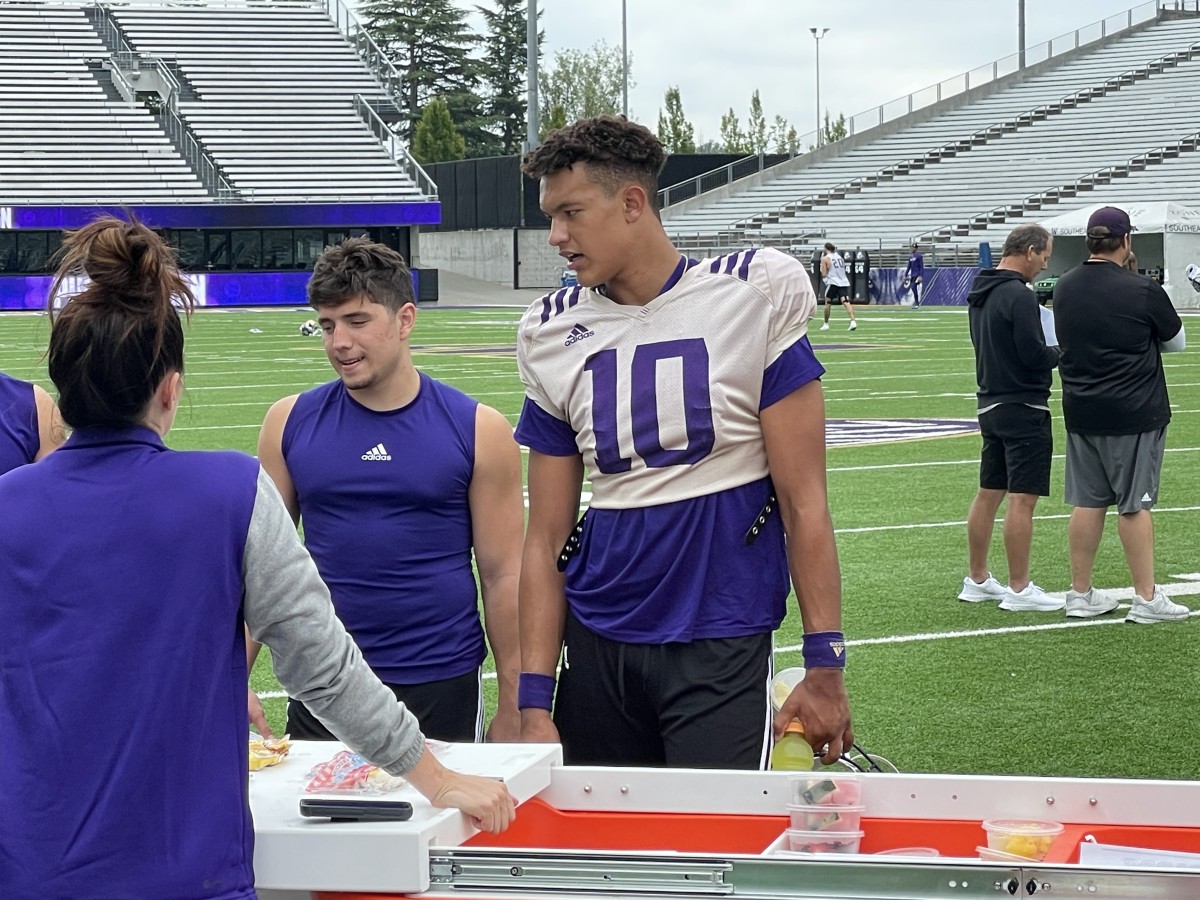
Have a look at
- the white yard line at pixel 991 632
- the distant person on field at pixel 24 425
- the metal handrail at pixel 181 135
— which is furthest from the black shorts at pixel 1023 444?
the metal handrail at pixel 181 135

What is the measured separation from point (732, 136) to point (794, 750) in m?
89.4

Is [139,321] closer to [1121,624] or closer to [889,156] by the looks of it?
[1121,624]

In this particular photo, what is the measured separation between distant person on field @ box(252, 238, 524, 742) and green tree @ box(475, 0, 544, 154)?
8178cm

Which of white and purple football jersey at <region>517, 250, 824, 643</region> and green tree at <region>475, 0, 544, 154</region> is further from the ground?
green tree at <region>475, 0, 544, 154</region>

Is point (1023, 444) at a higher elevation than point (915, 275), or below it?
below

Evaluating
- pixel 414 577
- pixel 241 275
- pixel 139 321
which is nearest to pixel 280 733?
pixel 414 577

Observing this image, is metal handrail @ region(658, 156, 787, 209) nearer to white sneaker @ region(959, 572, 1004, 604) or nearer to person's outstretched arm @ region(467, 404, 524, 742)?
white sneaker @ region(959, 572, 1004, 604)

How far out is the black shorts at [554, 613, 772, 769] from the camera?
139 inches

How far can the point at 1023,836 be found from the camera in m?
2.82

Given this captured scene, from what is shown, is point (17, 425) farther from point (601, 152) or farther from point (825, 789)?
point (825, 789)

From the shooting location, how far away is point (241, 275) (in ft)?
142

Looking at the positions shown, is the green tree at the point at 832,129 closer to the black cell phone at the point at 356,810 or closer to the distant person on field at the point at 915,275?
the distant person on field at the point at 915,275

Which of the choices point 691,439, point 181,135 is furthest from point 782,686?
point 181,135

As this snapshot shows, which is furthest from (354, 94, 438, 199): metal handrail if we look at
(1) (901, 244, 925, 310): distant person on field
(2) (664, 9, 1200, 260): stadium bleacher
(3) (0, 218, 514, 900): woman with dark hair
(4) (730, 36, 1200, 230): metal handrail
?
(3) (0, 218, 514, 900): woman with dark hair
